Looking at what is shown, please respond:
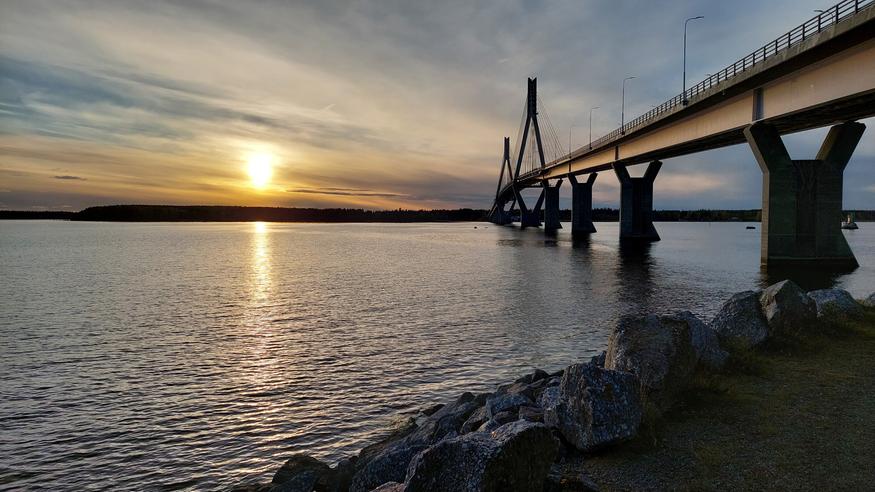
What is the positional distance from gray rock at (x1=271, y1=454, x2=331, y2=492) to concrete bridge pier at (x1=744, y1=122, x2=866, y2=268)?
150ft

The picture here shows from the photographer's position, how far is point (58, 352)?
18.3m

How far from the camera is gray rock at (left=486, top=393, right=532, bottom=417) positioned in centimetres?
923

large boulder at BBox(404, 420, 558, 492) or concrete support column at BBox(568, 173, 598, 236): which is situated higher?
concrete support column at BBox(568, 173, 598, 236)

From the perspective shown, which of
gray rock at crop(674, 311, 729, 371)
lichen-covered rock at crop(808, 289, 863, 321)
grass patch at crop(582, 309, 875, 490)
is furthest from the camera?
lichen-covered rock at crop(808, 289, 863, 321)

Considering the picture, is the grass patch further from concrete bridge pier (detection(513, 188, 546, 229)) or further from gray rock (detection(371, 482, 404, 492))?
concrete bridge pier (detection(513, 188, 546, 229))

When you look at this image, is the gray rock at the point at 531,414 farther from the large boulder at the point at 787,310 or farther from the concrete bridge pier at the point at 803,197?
the concrete bridge pier at the point at 803,197

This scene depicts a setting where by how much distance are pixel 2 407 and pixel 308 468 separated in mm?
9942

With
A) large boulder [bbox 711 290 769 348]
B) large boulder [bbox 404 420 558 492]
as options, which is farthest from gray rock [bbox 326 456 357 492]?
large boulder [bbox 711 290 769 348]

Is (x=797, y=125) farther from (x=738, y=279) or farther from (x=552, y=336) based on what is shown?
(x=552, y=336)

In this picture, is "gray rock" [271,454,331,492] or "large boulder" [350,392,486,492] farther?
"gray rock" [271,454,331,492]

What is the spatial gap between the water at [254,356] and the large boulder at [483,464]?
5.22 m

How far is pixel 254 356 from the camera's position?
17578 millimetres

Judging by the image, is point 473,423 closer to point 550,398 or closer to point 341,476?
point 550,398

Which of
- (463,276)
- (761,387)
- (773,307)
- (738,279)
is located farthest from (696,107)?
(761,387)
